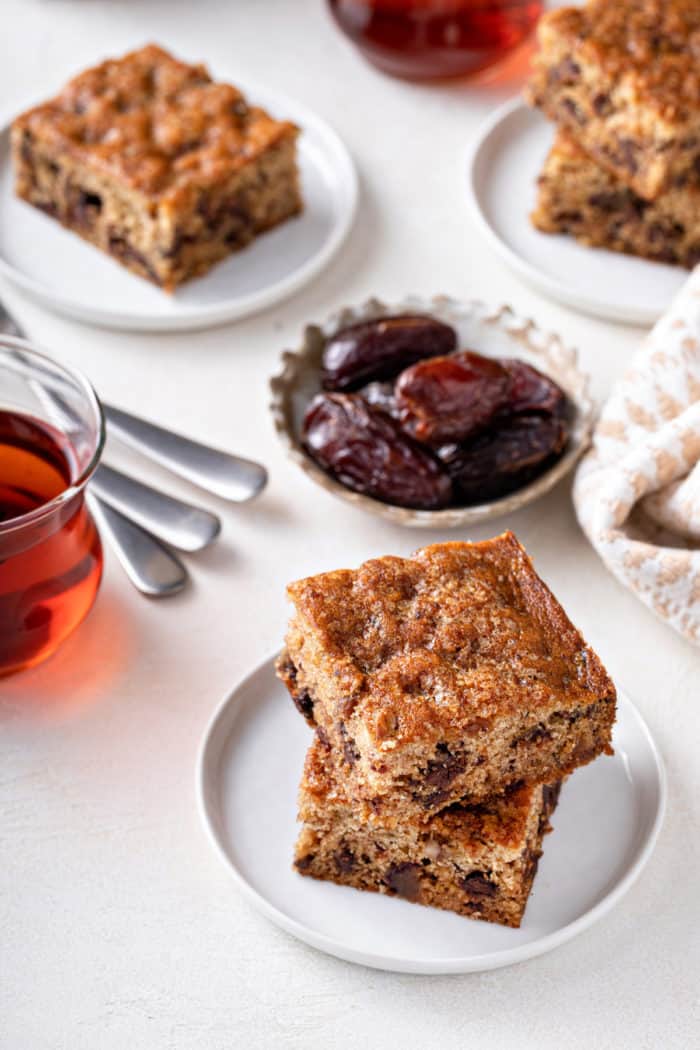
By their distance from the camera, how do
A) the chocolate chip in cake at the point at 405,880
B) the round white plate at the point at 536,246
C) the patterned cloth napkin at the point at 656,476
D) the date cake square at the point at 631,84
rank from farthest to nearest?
the round white plate at the point at 536,246 → the date cake square at the point at 631,84 → the patterned cloth napkin at the point at 656,476 → the chocolate chip in cake at the point at 405,880

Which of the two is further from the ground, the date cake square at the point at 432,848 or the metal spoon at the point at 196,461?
the date cake square at the point at 432,848

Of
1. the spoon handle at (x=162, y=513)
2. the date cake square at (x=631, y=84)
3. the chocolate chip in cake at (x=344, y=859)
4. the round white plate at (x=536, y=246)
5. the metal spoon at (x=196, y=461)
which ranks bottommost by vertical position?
the spoon handle at (x=162, y=513)

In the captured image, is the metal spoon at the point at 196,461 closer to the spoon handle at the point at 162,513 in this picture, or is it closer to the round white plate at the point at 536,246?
the spoon handle at the point at 162,513

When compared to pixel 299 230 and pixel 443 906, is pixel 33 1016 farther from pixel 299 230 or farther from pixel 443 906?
pixel 299 230

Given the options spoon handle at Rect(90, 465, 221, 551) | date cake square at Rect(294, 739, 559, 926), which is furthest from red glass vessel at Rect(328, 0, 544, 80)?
date cake square at Rect(294, 739, 559, 926)

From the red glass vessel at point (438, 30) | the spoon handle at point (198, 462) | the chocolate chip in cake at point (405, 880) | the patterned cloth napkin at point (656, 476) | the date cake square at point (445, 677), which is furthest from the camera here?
the red glass vessel at point (438, 30)

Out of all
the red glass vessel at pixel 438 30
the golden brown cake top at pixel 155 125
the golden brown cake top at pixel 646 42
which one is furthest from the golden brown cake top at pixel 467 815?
the red glass vessel at pixel 438 30
